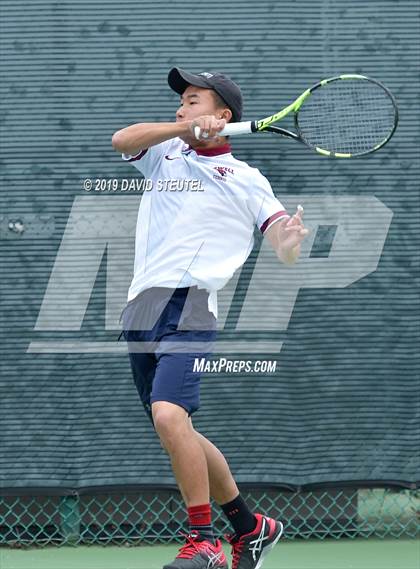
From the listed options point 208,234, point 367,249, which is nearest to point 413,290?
point 367,249

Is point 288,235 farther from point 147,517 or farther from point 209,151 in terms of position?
point 147,517

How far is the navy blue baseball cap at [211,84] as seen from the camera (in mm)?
4102

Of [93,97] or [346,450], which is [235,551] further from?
[93,97]

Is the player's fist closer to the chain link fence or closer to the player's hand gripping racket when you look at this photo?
the player's hand gripping racket

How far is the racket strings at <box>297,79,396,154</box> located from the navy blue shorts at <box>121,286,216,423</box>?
0.93 metres

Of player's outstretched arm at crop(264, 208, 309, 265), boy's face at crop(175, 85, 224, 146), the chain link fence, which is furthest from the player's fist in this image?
the chain link fence

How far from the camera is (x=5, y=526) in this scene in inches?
197

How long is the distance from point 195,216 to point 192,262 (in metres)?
0.16

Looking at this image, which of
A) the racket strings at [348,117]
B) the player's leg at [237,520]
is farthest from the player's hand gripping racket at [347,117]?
the player's leg at [237,520]

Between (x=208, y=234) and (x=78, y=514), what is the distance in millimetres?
1474

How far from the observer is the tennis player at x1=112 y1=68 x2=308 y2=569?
3.85 m

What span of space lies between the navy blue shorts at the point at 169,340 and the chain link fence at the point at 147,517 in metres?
1.00

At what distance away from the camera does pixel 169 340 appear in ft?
12.9

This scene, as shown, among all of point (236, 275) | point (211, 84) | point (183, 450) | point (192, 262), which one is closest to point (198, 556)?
point (183, 450)
